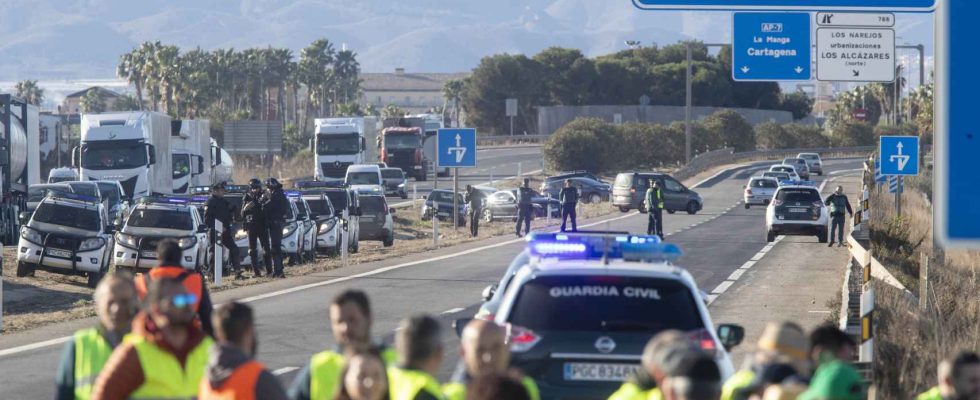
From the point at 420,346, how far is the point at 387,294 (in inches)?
676

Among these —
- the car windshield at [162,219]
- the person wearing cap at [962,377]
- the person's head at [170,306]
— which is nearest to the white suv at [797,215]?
the car windshield at [162,219]

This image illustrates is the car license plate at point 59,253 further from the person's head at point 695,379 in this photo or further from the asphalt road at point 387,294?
the person's head at point 695,379

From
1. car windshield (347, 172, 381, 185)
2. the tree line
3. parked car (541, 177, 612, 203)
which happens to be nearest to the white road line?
car windshield (347, 172, 381, 185)

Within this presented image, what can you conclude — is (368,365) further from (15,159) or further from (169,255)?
(15,159)

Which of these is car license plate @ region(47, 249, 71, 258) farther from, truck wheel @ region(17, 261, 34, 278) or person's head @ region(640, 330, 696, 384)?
person's head @ region(640, 330, 696, 384)

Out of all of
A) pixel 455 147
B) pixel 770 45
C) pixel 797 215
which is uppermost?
pixel 770 45

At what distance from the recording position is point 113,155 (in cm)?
4359

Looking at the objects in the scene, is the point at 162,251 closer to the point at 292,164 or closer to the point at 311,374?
the point at 311,374

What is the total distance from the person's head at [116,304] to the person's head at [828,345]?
3.22m

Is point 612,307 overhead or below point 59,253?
overhead

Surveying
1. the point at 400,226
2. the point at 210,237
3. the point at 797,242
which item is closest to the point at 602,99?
the point at 400,226

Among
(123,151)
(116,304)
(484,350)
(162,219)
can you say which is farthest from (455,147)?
(484,350)

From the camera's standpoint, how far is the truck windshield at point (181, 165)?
49.7 metres

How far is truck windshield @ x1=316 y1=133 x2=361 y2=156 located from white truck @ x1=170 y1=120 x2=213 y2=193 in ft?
33.0
